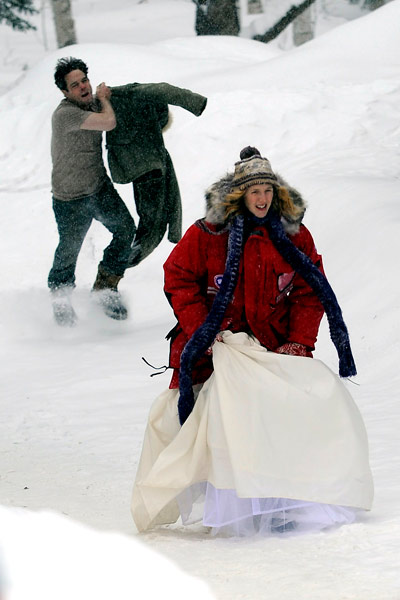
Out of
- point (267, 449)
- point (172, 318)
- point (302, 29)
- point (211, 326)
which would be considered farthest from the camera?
point (302, 29)

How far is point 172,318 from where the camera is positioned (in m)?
9.24

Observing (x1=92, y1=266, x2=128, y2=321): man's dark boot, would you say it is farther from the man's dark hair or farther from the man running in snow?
the man's dark hair

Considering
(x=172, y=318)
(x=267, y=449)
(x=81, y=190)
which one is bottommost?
(x=172, y=318)

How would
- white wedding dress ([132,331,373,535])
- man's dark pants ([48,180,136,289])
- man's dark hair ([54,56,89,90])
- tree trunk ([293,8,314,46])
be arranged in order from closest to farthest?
white wedding dress ([132,331,373,535]), man's dark hair ([54,56,89,90]), man's dark pants ([48,180,136,289]), tree trunk ([293,8,314,46])

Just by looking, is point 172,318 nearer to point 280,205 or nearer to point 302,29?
point 280,205

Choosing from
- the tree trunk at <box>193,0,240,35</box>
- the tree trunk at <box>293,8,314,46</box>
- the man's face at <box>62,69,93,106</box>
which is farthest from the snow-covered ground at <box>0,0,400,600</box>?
the tree trunk at <box>293,8,314,46</box>

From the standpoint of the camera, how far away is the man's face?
766cm

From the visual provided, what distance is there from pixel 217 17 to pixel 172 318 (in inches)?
366

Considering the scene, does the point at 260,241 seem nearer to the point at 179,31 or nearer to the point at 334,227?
the point at 334,227

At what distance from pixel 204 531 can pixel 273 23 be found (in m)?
15.0

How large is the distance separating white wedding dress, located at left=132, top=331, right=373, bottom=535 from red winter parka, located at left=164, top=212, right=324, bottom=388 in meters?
0.11

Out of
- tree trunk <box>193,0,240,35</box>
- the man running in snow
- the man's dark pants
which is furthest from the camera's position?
tree trunk <box>193,0,240,35</box>

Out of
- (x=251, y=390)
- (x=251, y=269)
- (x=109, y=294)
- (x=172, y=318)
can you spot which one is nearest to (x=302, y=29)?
(x=172, y=318)

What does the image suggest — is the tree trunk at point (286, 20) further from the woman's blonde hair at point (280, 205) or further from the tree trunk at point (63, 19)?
the woman's blonde hair at point (280, 205)
